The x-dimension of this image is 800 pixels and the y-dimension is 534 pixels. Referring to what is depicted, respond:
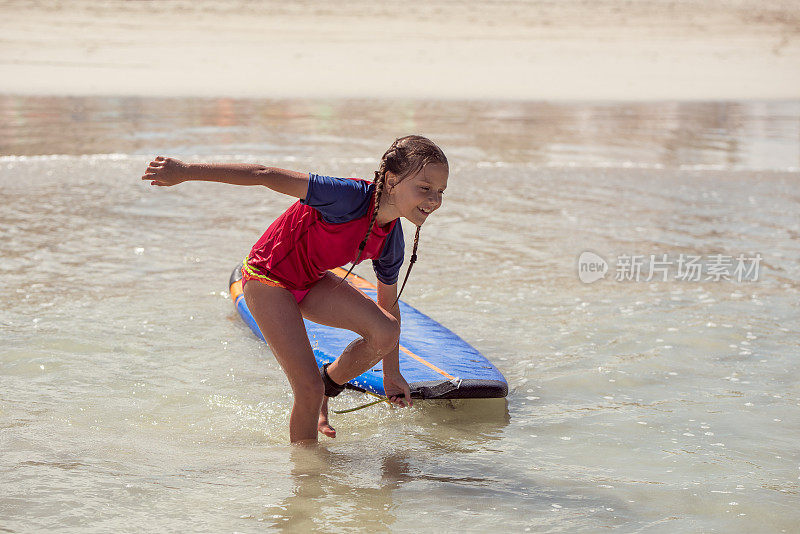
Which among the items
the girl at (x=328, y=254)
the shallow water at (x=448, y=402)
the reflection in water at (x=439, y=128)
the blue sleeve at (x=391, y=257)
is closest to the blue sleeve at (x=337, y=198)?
the girl at (x=328, y=254)

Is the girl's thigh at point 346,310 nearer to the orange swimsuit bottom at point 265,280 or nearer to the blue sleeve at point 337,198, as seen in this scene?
the orange swimsuit bottom at point 265,280

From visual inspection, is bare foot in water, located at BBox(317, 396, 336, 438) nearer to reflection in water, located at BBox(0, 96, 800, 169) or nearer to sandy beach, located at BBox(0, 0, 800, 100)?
reflection in water, located at BBox(0, 96, 800, 169)

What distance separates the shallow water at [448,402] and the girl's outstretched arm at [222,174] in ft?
3.62

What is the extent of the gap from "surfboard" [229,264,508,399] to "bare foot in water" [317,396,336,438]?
1.17 ft

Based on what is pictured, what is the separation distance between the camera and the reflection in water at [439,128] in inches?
436

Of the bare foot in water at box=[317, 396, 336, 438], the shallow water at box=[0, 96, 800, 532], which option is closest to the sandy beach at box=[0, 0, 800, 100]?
the shallow water at box=[0, 96, 800, 532]

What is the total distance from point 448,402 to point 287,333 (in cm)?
114

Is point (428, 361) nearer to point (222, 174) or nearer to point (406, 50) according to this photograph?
point (222, 174)

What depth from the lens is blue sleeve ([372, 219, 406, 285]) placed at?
3.41 m

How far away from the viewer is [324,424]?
3.69m

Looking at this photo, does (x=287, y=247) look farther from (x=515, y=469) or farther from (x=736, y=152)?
(x=736, y=152)

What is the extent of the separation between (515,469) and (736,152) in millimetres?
9382

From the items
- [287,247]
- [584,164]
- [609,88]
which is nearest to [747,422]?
[287,247]

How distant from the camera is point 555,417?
13.3ft
